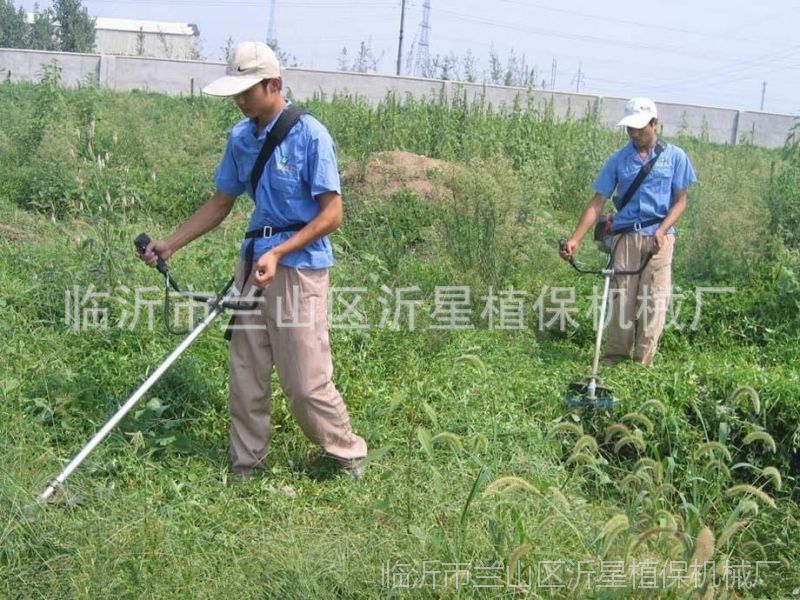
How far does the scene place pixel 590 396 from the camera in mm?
5832

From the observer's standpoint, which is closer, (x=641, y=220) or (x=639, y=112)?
(x=639, y=112)

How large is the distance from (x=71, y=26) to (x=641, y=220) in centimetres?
4050

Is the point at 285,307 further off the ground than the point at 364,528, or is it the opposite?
the point at 285,307

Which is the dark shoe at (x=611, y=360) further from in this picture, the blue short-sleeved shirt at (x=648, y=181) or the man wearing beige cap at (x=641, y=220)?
the blue short-sleeved shirt at (x=648, y=181)

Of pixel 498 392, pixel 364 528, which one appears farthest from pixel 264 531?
pixel 498 392

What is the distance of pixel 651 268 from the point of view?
6562mm

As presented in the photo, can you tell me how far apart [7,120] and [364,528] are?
31.5ft

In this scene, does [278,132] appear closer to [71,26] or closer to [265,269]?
[265,269]

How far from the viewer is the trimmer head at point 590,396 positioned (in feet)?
19.1

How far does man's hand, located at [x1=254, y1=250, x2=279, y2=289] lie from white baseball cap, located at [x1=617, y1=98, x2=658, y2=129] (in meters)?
2.81

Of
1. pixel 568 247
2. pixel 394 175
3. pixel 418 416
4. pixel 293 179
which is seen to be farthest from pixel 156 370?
pixel 394 175

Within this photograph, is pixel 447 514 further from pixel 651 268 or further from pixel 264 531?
pixel 651 268

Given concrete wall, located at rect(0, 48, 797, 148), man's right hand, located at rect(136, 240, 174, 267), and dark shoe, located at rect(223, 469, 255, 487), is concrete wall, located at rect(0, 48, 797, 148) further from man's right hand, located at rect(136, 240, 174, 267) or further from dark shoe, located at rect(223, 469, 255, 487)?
dark shoe, located at rect(223, 469, 255, 487)

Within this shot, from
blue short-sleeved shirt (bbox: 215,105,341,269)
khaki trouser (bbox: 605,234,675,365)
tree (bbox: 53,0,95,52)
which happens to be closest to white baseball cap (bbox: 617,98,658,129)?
khaki trouser (bbox: 605,234,675,365)
